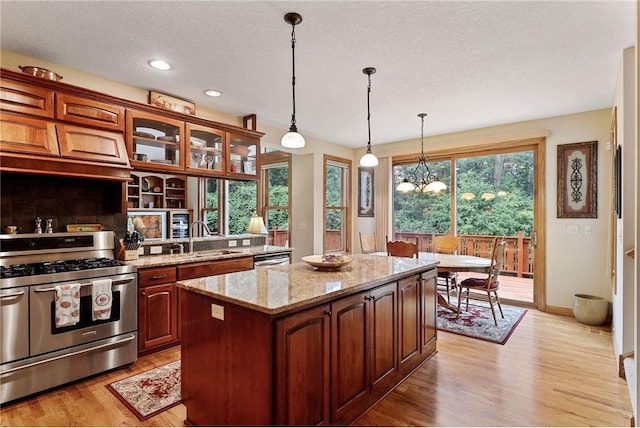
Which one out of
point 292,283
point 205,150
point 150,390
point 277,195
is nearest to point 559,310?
point 292,283

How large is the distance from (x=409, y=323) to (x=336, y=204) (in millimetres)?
3799

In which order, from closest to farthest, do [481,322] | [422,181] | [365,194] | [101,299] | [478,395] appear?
[478,395]
[101,299]
[481,322]
[422,181]
[365,194]

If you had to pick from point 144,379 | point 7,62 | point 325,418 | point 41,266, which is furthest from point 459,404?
point 7,62

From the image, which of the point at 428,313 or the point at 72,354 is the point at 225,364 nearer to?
the point at 72,354

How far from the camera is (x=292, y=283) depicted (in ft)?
7.02

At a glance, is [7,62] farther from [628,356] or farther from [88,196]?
[628,356]

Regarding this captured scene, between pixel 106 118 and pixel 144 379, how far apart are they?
89.9 inches

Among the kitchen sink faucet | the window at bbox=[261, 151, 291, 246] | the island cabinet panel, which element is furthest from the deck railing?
the island cabinet panel

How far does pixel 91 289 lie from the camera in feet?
8.59

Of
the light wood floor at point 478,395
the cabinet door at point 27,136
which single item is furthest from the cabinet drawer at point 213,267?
the cabinet door at point 27,136

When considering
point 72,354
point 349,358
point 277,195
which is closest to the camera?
point 349,358

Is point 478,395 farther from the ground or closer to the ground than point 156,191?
closer to the ground

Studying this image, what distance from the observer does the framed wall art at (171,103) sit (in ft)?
11.6

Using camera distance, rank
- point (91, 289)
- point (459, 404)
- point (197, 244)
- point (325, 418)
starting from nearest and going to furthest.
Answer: point (325, 418), point (459, 404), point (91, 289), point (197, 244)
